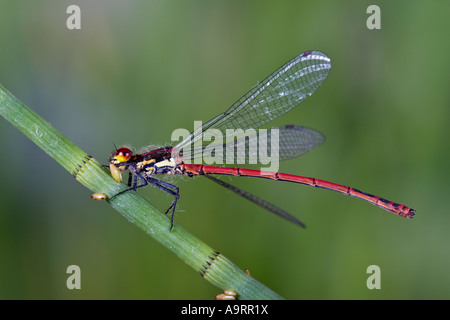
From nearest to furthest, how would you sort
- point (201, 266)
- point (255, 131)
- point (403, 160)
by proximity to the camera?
1. point (201, 266)
2. point (255, 131)
3. point (403, 160)

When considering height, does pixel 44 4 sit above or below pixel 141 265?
above

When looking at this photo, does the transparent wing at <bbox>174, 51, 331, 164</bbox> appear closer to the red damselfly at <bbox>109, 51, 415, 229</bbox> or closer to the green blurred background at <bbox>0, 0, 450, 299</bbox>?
the red damselfly at <bbox>109, 51, 415, 229</bbox>

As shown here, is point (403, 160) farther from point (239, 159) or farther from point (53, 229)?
point (53, 229)

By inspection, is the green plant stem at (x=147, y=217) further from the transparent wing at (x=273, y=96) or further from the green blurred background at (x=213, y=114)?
the green blurred background at (x=213, y=114)

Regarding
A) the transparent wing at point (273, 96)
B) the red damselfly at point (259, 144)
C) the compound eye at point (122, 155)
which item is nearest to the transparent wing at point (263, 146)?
the red damselfly at point (259, 144)

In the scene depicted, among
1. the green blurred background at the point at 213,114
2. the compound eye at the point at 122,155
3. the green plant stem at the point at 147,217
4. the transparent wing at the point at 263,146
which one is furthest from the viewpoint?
the green blurred background at the point at 213,114


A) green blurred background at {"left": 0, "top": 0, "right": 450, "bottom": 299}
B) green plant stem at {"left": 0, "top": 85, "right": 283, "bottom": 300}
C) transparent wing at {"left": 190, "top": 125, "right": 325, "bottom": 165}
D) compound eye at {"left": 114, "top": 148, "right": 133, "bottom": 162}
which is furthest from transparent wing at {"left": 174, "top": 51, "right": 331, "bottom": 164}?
green plant stem at {"left": 0, "top": 85, "right": 283, "bottom": 300}

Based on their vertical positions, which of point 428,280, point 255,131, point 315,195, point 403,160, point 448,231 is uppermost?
point 255,131

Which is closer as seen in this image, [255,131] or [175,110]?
[255,131]

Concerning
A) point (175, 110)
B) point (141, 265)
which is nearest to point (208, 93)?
point (175, 110)
